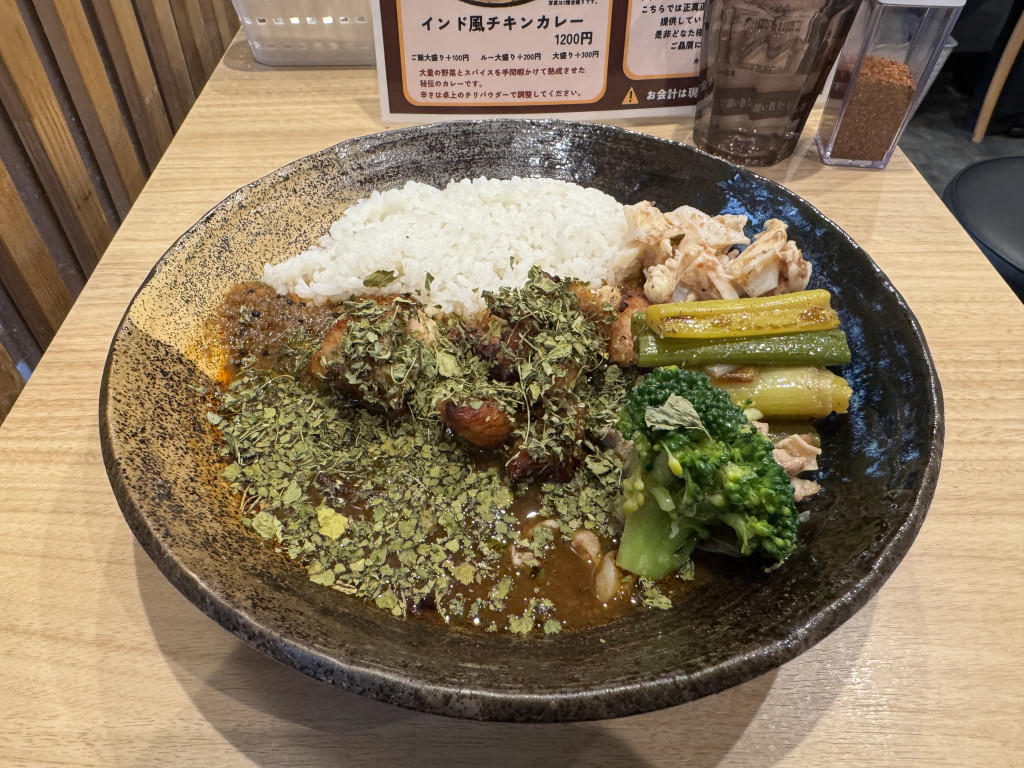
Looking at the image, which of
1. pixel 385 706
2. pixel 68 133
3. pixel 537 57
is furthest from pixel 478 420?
pixel 68 133

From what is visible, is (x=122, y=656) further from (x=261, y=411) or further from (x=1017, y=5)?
(x=1017, y=5)

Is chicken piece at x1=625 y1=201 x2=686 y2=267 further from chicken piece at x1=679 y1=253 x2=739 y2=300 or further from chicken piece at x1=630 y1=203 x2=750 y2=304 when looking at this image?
chicken piece at x1=679 y1=253 x2=739 y2=300

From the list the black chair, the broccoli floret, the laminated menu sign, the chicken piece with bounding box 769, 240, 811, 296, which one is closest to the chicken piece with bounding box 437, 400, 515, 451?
the broccoli floret

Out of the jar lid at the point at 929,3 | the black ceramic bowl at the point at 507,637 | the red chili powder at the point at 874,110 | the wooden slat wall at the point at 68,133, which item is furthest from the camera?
the wooden slat wall at the point at 68,133

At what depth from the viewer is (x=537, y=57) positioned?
257cm

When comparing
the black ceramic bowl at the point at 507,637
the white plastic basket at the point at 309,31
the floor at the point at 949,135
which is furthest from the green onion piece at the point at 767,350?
the floor at the point at 949,135

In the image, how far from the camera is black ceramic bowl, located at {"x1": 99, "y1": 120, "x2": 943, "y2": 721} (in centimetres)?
112

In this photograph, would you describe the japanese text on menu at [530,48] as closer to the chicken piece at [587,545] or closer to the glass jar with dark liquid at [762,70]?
the glass jar with dark liquid at [762,70]

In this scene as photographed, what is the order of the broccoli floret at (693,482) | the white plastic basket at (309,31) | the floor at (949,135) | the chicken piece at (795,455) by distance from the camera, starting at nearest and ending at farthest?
1. the broccoli floret at (693,482)
2. the chicken piece at (795,455)
3. the white plastic basket at (309,31)
4. the floor at (949,135)

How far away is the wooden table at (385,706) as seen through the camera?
1.32m

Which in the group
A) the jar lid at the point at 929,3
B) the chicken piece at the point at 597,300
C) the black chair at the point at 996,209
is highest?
the jar lid at the point at 929,3

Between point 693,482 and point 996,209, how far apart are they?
322 centimetres

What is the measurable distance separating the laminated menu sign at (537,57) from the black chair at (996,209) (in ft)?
5.76

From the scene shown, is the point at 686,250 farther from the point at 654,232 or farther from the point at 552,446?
the point at 552,446
